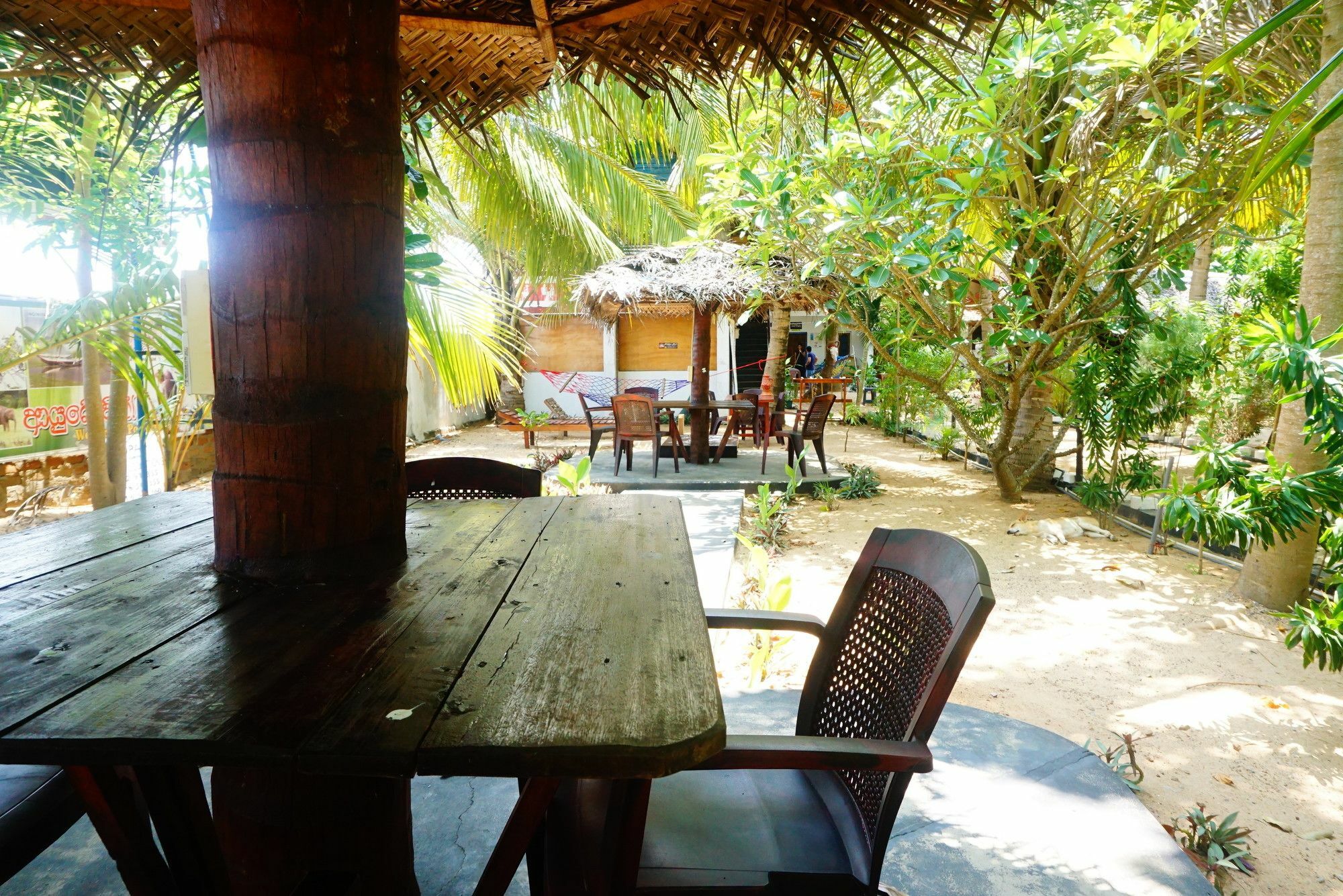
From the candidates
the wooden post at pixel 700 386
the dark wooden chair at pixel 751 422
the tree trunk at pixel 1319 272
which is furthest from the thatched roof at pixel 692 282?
the tree trunk at pixel 1319 272

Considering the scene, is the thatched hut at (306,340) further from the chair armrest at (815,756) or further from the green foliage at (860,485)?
the green foliage at (860,485)

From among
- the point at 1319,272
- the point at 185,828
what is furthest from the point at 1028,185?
the point at 185,828

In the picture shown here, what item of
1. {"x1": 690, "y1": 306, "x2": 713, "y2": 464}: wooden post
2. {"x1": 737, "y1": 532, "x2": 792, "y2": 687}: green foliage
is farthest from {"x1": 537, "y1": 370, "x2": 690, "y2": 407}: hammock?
{"x1": 737, "y1": 532, "x2": 792, "y2": 687}: green foliage

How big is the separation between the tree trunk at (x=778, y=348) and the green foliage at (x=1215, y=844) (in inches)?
325

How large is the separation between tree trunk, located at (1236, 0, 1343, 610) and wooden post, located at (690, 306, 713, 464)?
5.08 metres

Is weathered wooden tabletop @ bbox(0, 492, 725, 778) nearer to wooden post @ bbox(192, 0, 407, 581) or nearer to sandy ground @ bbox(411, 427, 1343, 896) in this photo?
wooden post @ bbox(192, 0, 407, 581)

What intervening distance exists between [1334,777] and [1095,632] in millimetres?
1403

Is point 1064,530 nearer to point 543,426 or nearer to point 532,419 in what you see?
point 543,426

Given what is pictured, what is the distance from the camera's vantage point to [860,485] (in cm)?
757

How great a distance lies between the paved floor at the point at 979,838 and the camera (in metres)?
1.68

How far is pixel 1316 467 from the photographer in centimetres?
385

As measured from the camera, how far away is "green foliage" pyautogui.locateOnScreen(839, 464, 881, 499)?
24.6 feet

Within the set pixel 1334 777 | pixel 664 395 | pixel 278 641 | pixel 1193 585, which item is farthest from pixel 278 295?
pixel 664 395

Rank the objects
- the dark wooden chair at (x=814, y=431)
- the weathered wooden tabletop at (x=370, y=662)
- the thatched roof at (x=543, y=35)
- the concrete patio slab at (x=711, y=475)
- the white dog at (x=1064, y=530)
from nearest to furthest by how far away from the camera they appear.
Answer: the weathered wooden tabletop at (x=370, y=662) → the thatched roof at (x=543, y=35) → the white dog at (x=1064, y=530) → the concrete patio slab at (x=711, y=475) → the dark wooden chair at (x=814, y=431)
